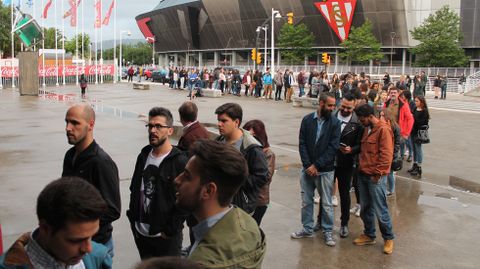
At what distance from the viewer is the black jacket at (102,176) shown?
3.66 metres

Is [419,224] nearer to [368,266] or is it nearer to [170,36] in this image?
[368,266]

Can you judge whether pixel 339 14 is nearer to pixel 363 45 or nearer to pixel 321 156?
→ pixel 363 45

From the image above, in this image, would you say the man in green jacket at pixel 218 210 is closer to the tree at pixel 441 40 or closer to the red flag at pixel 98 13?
the red flag at pixel 98 13

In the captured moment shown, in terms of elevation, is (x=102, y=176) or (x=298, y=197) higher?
(x=102, y=176)

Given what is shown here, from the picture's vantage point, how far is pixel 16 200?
7.82m

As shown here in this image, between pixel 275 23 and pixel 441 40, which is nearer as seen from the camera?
pixel 441 40

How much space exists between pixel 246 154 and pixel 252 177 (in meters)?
0.22

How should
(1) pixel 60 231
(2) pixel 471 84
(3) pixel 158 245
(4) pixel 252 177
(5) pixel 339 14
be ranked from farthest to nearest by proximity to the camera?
1. (5) pixel 339 14
2. (2) pixel 471 84
3. (4) pixel 252 177
4. (3) pixel 158 245
5. (1) pixel 60 231

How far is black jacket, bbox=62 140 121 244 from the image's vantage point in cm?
366

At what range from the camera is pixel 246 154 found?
4512 millimetres

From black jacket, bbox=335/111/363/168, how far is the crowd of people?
1 cm

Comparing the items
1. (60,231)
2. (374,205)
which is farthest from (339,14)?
(60,231)

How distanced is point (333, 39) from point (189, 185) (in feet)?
220

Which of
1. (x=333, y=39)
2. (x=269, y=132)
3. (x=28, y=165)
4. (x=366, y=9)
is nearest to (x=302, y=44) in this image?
Answer: (x=333, y=39)
